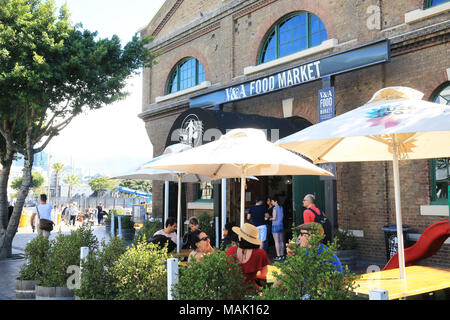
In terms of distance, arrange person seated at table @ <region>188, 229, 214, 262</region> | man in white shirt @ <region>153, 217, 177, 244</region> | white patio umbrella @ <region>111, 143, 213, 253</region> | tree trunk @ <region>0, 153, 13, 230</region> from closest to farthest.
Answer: person seated at table @ <region>188, 229, 214, 262</region>
man in white shirt @ <region>153, 217, 177, 244</region>
white patio umbrella @ <region>111, 143, 213, 253</region>
tree trunk @ <region>0, 153, 13, 230</region>

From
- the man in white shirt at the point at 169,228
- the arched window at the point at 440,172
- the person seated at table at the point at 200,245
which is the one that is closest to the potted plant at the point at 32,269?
the man in white shirt at the point at 169,228

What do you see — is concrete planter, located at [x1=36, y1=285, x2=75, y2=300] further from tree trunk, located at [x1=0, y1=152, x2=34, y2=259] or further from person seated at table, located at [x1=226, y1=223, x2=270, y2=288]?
tree trunk, located at [x1=0, y1=152, x2=34, y2=259]

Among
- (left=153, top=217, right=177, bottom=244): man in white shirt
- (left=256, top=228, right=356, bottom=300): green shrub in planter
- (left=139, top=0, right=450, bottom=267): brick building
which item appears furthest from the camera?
(left=139, top=0, right=450, bottom=267): brick building

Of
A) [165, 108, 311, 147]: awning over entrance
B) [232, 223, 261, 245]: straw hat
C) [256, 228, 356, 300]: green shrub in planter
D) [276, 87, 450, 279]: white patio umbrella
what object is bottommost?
[256, 228, 356, 300]: green shrub in planter

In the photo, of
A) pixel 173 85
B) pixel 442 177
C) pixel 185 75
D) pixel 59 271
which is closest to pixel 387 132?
pixel 59 271

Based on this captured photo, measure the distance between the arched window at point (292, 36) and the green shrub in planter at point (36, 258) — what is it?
30.2ft

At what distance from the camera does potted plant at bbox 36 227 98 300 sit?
6.08 metres

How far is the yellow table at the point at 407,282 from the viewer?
4.11m

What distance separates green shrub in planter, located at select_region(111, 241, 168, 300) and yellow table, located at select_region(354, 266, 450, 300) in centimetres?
223

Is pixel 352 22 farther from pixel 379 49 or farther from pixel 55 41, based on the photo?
pixel 55 41

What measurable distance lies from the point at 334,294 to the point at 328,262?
0.94 feet

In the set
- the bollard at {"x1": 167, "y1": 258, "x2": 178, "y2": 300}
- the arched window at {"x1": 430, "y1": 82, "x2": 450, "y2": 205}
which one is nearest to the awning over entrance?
the arched window at {"x1": 430, "y1": 82, "x2": 450, "y2": 205}

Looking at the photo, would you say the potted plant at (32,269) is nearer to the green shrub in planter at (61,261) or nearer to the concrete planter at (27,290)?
the concrete planter at (27,290)
